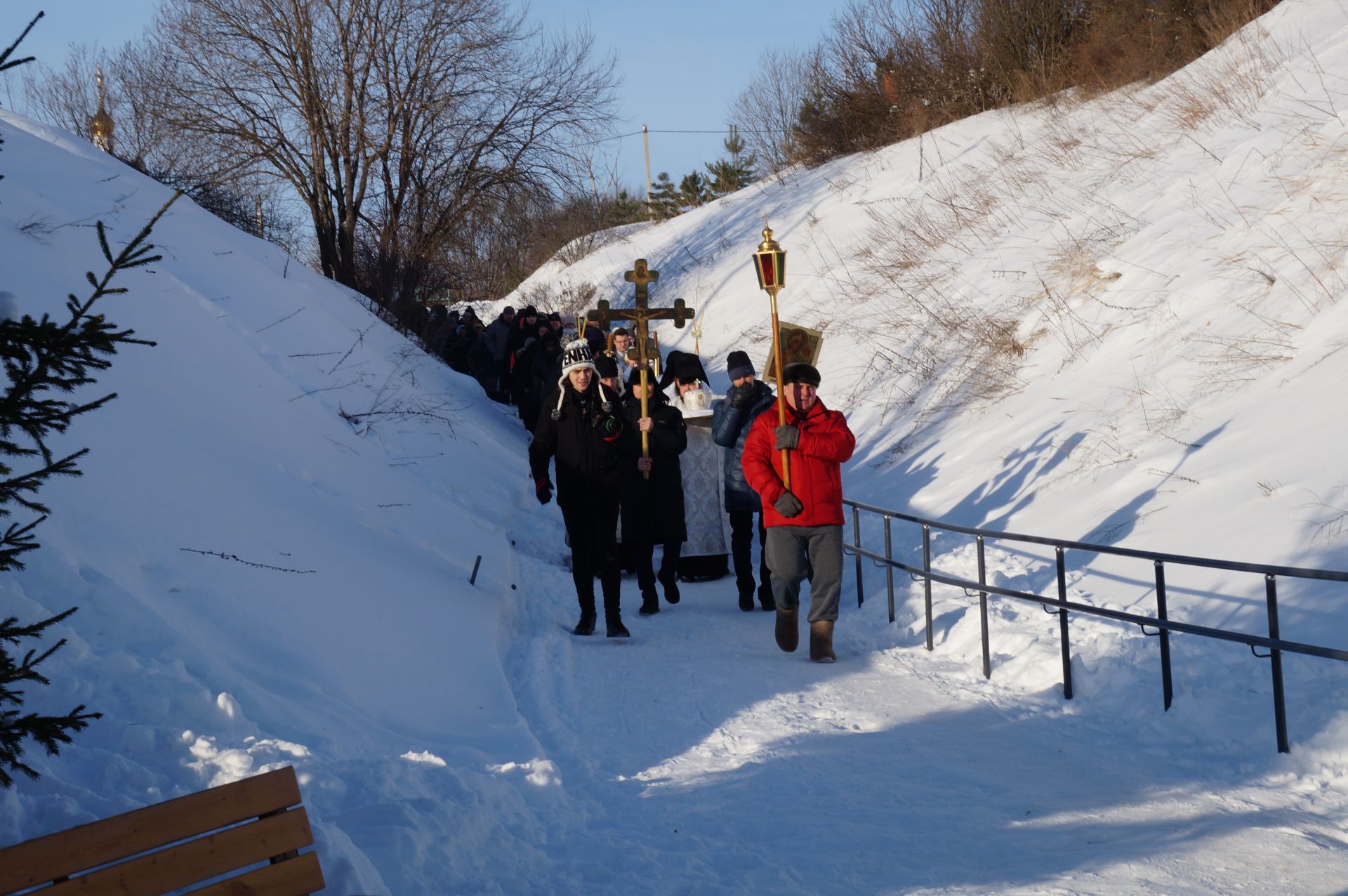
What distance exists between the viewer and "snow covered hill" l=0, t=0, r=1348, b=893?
433 centimetres

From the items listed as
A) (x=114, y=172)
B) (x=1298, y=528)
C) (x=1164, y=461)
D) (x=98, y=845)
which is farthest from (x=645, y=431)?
(x=114, y=172)

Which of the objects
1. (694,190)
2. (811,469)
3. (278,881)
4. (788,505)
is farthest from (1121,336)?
(694,190)

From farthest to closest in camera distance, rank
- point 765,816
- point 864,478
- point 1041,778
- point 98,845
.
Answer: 1. point 864,478
2. point 1041,778
3. point 765,816
4. point 98,845

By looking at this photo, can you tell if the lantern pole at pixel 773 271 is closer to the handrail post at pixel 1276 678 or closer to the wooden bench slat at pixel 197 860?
the handrail post at pixel 1276 678

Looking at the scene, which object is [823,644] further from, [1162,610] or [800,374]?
[1162,610]

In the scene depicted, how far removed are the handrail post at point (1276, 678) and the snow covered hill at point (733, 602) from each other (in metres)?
0.06

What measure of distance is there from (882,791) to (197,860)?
291cm

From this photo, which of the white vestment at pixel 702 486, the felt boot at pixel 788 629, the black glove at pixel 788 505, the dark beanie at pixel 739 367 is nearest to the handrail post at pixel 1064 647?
the black glove at pixel 788 505

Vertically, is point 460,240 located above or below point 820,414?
above

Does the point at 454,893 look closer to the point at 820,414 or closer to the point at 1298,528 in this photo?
the point at 820,414

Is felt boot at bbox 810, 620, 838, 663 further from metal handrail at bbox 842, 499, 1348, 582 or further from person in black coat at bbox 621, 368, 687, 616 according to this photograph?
person in black coat at bbox 621, 368, 687, 616

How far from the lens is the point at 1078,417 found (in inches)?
433

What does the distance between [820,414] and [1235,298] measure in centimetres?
532

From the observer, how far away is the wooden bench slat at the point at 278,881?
3.18 metres
